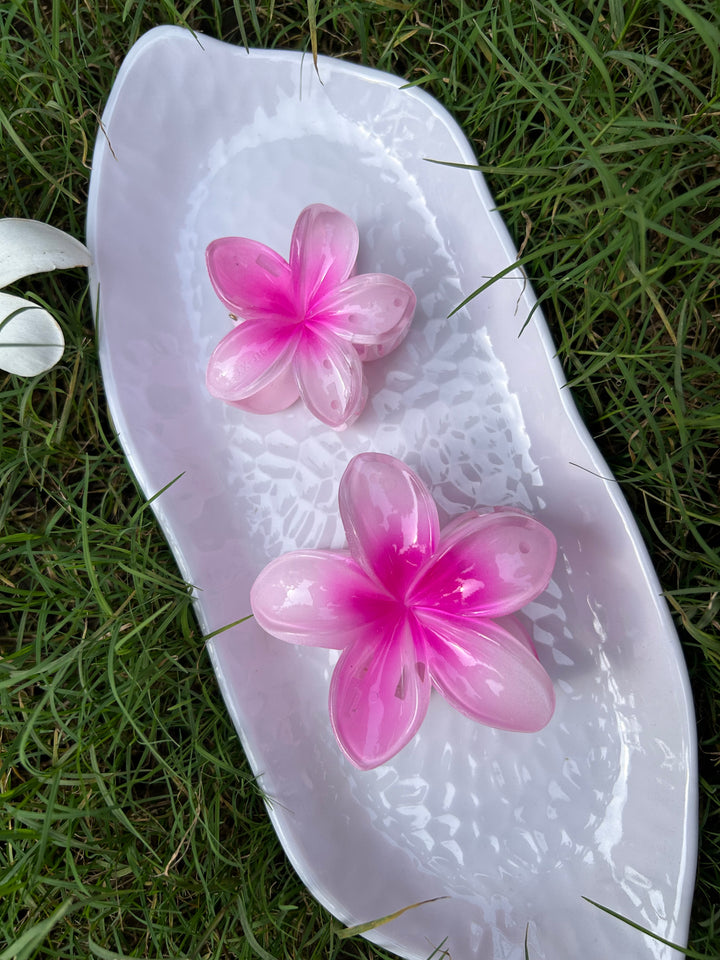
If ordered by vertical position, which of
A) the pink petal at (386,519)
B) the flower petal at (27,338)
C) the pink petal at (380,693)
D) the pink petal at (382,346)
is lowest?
the pink petal at (380,693)

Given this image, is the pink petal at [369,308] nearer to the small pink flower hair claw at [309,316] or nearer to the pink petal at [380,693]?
the small pink flower hair claw at [309,316]

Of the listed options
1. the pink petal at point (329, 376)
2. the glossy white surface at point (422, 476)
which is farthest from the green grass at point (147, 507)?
the pink petal at point (329, 376)

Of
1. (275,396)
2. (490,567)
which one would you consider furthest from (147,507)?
(490,567)

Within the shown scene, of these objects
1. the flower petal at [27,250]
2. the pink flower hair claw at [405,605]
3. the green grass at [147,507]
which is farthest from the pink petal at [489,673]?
the flower petal at [27,250]

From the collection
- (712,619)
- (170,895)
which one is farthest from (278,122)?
(170,895)

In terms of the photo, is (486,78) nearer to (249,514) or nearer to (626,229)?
(626,229)

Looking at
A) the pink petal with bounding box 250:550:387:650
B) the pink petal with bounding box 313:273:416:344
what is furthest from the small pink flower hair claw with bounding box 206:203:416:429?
the pink petal with bounding box 250:550:387:650

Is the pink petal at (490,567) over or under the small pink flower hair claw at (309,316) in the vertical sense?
under

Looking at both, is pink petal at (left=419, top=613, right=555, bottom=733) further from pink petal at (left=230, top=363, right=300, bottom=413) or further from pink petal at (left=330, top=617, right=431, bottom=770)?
pink petal at (left=230, top=363, right=300, bottom=413)
